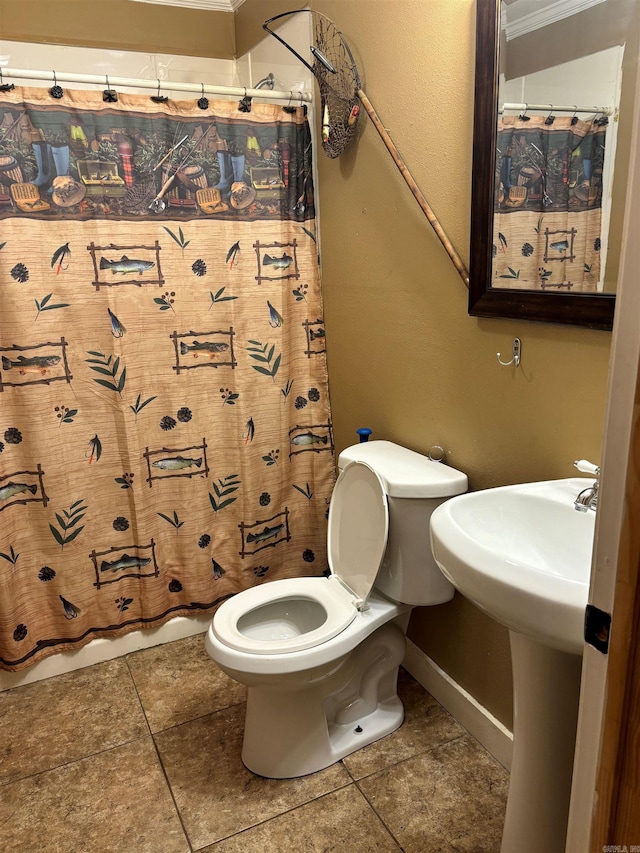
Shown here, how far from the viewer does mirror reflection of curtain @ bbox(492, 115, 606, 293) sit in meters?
1.33

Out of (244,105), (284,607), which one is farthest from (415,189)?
(284,607)

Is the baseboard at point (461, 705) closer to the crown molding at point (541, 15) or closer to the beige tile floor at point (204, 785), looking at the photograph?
the beige tile floor at point (204, 785)

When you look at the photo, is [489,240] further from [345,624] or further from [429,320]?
[345,624]

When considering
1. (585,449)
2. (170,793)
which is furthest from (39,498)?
(585,449)

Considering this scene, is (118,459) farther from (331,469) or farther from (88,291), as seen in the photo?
(331,469)

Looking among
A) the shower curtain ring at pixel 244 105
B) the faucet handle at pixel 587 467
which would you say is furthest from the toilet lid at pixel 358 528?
the shower curtain ring at pixel 244 105

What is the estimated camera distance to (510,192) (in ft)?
4.93

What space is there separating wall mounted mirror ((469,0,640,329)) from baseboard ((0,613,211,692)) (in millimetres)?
1675

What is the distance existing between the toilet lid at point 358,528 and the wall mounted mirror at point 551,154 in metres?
0.61

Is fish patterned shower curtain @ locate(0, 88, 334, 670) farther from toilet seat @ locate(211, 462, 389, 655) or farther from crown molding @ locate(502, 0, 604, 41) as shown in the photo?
crown molding @ locate(502, 0, 604, 41)

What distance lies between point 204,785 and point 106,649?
0.76m

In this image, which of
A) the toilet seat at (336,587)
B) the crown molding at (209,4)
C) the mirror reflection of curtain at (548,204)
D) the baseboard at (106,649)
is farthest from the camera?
the crown molding at (209,4)

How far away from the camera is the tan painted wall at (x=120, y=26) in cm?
237

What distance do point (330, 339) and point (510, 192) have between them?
1042mm
